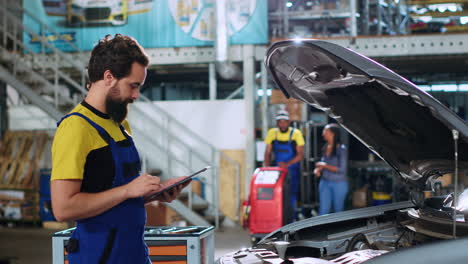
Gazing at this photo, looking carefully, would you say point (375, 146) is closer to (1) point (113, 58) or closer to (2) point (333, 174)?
(1) point (113, 58)

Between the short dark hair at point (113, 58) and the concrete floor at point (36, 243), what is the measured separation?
15.3ft

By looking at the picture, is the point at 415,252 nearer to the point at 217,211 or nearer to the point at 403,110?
the point at 403,110

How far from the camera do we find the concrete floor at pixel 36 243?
7.02m

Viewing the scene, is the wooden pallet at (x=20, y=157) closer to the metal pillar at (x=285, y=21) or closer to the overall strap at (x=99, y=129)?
the metal pillar at (x=285, y=21)

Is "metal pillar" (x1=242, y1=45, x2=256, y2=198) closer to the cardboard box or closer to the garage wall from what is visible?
the garage wall

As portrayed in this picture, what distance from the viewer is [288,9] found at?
32.6 feet

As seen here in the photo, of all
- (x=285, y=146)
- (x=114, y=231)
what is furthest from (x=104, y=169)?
(x=285, y=146)

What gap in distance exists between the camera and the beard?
6.96 feet

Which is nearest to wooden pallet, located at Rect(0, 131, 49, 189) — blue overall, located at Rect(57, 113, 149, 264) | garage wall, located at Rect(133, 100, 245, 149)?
garage wall, located at Rect(133, 100, 245, 149)

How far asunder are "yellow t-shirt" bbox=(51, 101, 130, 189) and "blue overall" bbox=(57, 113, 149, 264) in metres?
0.03

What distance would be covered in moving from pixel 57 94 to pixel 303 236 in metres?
6.77

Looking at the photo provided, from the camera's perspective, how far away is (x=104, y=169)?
2.08 meters

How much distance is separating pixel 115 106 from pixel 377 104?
3.99 feet

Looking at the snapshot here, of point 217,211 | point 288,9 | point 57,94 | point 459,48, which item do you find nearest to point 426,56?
point 459,48
